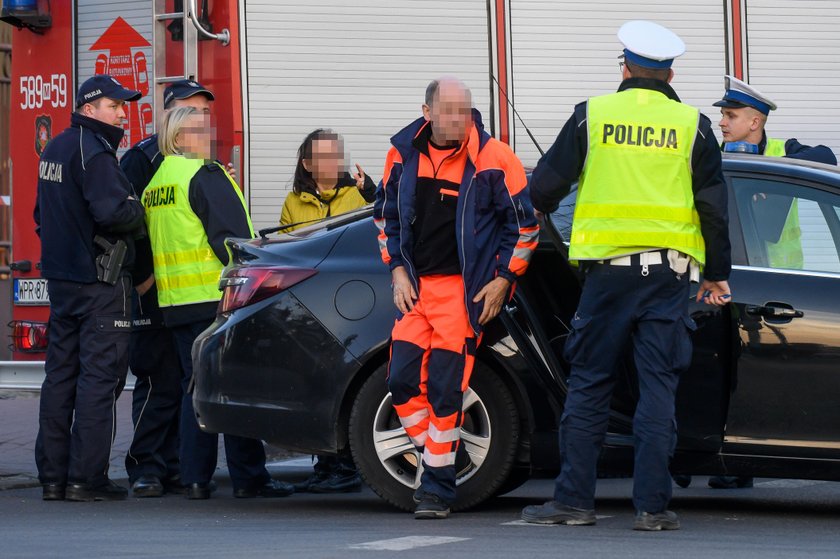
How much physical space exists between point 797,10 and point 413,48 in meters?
2.34

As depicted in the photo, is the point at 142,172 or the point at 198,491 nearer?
the point at 198,491

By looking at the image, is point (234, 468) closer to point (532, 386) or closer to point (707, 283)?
point (532, 386)

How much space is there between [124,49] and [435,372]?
168 inches

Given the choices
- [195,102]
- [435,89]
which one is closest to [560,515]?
[435,89]

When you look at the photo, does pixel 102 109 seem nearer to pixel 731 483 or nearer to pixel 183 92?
pixel 183 92

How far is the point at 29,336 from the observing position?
31.8 feet

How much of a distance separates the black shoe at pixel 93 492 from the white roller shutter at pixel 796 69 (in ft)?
14.4

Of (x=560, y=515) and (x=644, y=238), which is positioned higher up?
(x=644, y=238)

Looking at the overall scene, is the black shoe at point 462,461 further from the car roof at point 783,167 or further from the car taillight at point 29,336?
the car taillight at point 29,336

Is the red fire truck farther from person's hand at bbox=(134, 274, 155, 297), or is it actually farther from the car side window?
Answer: the car side window

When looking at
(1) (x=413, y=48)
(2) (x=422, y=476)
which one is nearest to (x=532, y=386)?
(2) (x=422, y=476)

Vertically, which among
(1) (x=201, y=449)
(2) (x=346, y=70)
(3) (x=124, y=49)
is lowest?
(1) (x=201, y=449)

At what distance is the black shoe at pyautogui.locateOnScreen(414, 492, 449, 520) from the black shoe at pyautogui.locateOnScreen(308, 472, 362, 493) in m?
1.53

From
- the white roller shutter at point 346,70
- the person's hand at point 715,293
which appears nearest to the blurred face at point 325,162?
the white roller shutter at point 346,70
